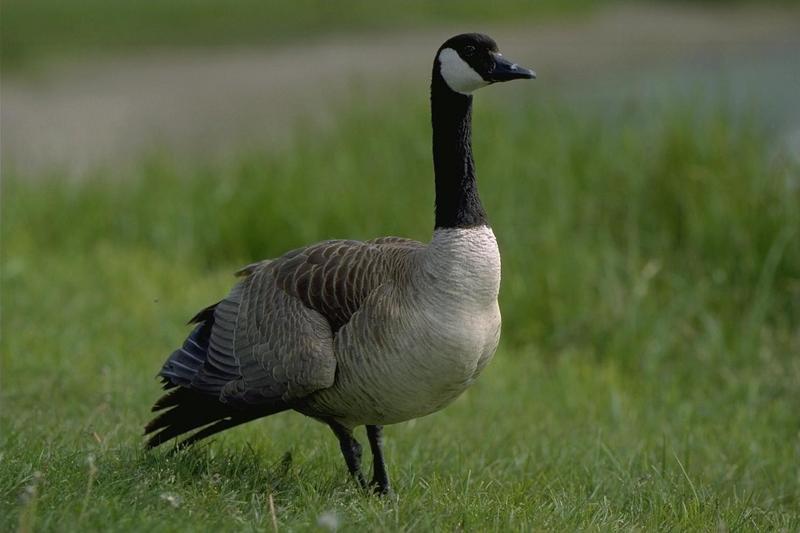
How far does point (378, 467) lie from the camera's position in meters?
4.88

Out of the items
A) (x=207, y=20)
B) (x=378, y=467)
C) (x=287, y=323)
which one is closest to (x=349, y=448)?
(x=378, y=467)

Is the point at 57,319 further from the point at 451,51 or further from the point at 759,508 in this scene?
the point at 759,508

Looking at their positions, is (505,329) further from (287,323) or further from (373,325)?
(373,325)

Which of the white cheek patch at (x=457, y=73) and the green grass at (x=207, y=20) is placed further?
the green grass at (x=207, y=20)

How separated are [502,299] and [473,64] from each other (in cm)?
437

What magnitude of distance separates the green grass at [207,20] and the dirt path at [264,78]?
651 millimetres

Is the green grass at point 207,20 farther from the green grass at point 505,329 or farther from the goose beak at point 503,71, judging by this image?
the goose beak at point 503,71

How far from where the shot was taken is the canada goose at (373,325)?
4398 mm

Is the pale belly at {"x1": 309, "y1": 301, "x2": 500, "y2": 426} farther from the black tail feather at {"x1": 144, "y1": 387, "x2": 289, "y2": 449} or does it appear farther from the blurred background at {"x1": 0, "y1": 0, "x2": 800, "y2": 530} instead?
the black tail feather at {"x1": 144, "y1": 387, "x2": 289, "y2": 449}

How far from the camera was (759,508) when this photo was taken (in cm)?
509

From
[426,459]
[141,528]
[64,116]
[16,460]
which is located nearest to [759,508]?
[426,459]

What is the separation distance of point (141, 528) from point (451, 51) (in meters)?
2.16

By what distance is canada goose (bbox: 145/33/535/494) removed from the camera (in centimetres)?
440

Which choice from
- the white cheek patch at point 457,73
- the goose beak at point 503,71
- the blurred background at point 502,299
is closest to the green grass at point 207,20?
the blurred background at point 502,299
